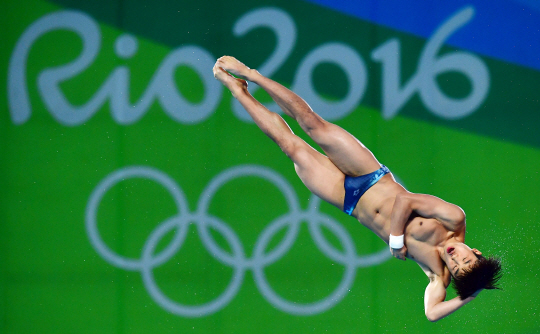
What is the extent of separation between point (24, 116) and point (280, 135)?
10.3 feet

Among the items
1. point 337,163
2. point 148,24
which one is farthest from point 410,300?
point 148,24

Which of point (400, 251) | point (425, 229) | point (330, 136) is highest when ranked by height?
point (330, 136)

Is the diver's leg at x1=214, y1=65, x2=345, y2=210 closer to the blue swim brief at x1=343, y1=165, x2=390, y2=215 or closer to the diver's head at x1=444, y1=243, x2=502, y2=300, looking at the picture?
the blue swim brief at x1=343, y1=165, x2=390, y2=215

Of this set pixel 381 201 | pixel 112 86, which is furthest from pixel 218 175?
pixel 381 201

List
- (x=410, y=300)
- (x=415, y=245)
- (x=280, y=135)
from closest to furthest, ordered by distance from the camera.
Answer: (x=415, y=245) → (x=280, y=135) → (x=410, y=300)

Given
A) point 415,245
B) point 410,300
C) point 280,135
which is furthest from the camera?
point 410,300

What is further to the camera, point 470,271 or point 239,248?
point 239,248

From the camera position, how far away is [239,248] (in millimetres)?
6254

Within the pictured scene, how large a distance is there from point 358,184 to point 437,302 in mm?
1003

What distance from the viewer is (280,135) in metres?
4.73

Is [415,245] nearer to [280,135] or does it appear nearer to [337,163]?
[337,163]

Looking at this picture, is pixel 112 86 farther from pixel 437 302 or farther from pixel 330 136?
pixel 437 302

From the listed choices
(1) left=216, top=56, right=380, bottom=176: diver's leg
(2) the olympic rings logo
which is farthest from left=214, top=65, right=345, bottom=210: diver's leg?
(2) the olympic rings logo

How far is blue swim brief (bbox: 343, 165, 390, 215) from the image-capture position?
15.0 feet
